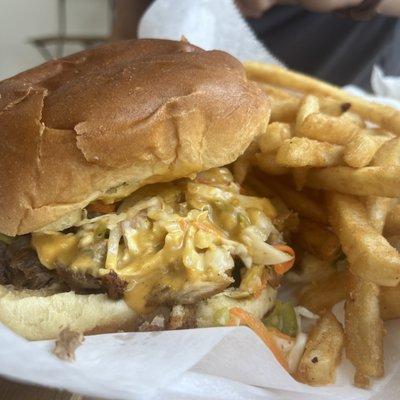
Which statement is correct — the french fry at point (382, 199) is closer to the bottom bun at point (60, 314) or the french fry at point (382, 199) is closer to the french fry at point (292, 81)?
the french fry at point (292, 81)

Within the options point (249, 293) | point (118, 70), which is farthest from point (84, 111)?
point (249, 293)

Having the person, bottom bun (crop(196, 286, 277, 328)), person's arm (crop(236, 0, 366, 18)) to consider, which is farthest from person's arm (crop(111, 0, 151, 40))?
bottom bun (crop(196, 286, 277, 328))

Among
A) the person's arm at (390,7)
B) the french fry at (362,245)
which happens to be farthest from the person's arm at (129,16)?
the french fry at (362,245)

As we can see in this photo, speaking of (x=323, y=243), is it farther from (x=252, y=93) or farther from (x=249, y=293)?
(x=252, y=93)

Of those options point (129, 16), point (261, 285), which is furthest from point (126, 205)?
point (129, 16)

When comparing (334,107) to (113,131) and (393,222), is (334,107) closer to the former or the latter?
(393,222)

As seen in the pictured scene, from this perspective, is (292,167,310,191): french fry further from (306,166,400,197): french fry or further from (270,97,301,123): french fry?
(270,97,301,123): french fry
